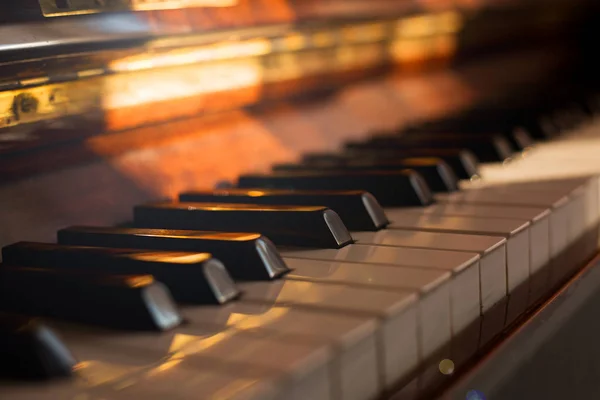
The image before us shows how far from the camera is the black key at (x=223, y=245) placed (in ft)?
2.34

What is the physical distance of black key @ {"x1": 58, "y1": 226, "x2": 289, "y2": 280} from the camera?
0.71m

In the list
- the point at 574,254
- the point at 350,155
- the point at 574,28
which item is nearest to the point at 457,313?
the point at 574,254

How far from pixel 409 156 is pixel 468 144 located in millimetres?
184

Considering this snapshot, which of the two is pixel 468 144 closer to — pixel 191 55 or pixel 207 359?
pixel 191 55

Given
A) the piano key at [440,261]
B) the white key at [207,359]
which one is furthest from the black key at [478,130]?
the white key at [207,359]

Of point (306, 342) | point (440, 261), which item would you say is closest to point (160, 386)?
point (306, 342)

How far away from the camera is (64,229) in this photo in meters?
0.86

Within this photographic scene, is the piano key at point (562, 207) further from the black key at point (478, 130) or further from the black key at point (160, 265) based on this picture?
the black key at point (160, 265)

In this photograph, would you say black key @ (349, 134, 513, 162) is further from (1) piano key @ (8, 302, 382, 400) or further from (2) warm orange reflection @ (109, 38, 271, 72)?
(1) piano key @ (8, 302, 382, 400)

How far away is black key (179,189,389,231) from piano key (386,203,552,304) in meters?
0.06

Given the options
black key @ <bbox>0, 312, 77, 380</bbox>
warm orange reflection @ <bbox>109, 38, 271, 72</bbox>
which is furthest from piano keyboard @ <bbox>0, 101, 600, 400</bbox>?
warm orange reflection @ <bbox>109, 38, 271, 72</bbox>

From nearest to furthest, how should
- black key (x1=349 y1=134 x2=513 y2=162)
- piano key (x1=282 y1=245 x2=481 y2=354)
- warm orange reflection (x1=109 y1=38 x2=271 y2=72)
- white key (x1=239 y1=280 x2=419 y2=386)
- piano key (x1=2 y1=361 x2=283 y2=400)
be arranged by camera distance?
piano key (x1=2 y1=361 x2=283 y2=400)
white key (x1=239 y1=280 x2=419 y2=386)
piano key (x1=282 y1=245 x2=481 y2=354)
warm orange reflection (x1=109 y1=38 x2=271 y2=72)
black key (x1=349 y1=134 x2=513 y2=162)

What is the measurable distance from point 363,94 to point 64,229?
0.85m

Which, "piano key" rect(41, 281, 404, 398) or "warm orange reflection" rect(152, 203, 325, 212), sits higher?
"warm orange reflection" rect(152, 203, 325, 212)
